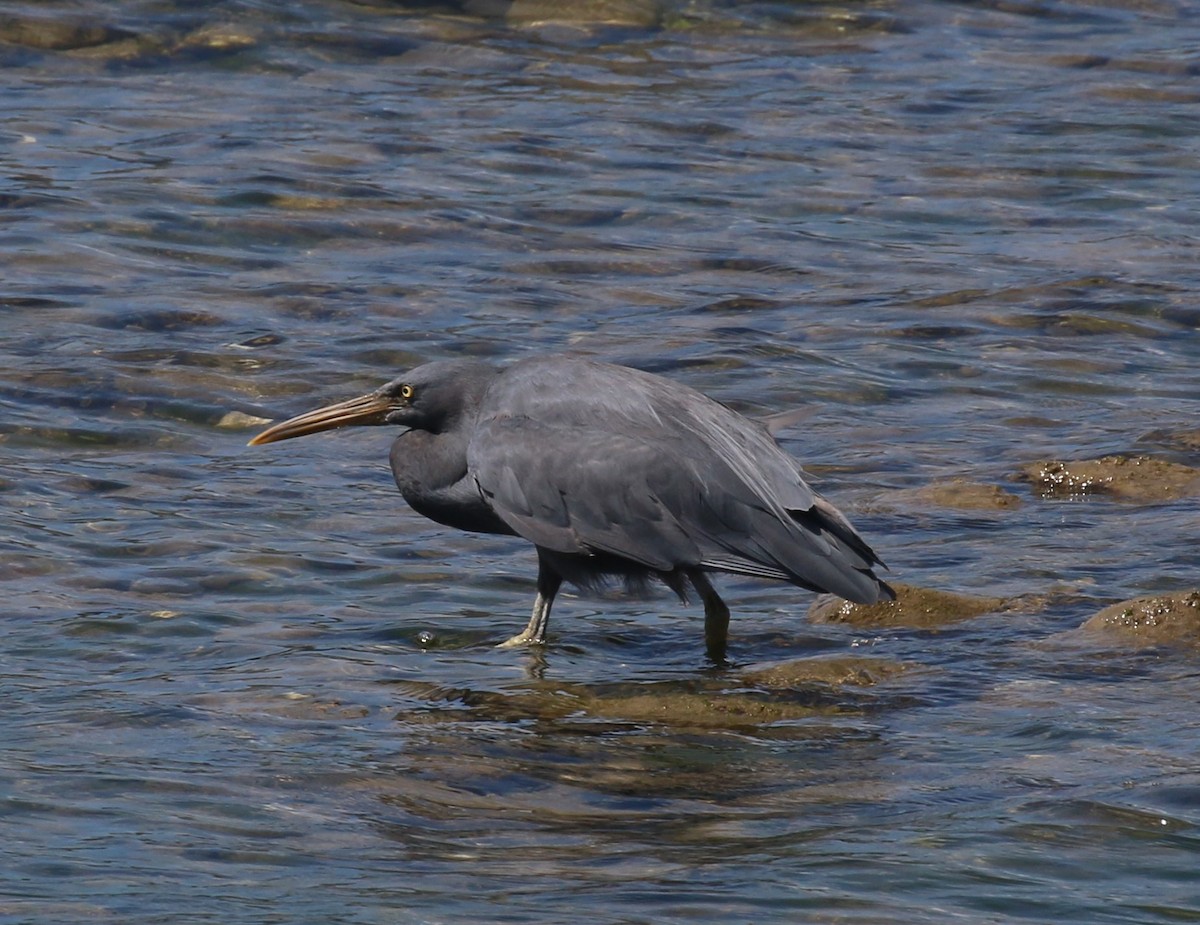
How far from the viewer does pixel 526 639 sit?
6.97 m

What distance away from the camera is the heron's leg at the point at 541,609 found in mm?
6989

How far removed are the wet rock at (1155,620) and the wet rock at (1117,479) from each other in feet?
5.06

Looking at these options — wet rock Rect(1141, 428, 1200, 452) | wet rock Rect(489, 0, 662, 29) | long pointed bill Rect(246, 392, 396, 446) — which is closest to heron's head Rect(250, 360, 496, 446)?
long pointed bill Rect(246, 392, 396, 446)

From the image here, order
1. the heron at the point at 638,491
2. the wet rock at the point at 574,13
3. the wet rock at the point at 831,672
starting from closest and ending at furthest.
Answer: the wet rock at the point at 831,672 < the heron at the point at 638,491 < the wet rock at the point at 574,13

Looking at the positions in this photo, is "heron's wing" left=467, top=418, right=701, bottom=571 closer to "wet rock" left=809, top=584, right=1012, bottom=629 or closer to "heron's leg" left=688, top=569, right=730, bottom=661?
"heron's leg" left=688, top=569, right=730, bottom=661

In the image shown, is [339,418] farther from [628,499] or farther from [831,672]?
[831,672]

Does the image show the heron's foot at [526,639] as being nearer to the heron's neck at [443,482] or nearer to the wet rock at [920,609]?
the heron's neck at [443,482]

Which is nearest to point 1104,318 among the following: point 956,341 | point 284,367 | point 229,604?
point 956,341

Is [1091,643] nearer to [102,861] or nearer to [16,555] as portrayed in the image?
[102,861]

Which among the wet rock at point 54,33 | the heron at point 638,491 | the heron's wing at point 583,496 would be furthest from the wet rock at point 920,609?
the wet rock at point 54,33

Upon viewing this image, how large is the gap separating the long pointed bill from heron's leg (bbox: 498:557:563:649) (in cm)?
89

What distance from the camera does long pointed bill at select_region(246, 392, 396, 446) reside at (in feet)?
24.7

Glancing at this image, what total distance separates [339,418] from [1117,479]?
3089 millimetres

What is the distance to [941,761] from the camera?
5727mm
